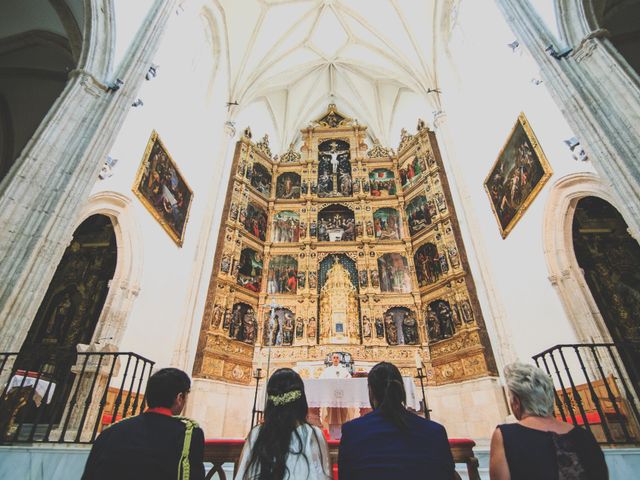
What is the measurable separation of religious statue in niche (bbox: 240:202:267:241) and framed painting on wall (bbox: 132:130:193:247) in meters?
2.79

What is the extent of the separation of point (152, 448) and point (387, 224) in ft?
44.3

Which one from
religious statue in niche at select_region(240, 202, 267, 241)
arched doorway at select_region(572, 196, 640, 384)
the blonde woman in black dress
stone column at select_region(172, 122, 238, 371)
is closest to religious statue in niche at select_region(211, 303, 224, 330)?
stone column at select_region(172, 122, 238, 371)

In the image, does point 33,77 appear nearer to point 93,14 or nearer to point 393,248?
point 93,14

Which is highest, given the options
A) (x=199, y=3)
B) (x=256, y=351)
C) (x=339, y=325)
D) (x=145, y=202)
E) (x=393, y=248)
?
(x=199, y=3)

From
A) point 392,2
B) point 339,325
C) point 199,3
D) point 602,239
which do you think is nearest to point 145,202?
point 339,325

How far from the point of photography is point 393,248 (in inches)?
537

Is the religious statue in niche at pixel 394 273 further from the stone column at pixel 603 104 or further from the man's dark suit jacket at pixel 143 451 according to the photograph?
the man's dark suit jacket at pixel 143 451

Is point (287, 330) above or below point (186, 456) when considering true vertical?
above

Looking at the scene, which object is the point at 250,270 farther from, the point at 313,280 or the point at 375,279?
the point at 375,279

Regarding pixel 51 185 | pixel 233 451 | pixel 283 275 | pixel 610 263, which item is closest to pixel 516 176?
pixel 610 263

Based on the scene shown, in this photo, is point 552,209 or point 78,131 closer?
point 78,131

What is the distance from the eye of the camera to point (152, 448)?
63.7 inches

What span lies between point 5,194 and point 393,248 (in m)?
11.7

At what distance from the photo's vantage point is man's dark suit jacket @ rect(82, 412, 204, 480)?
5.09ft
